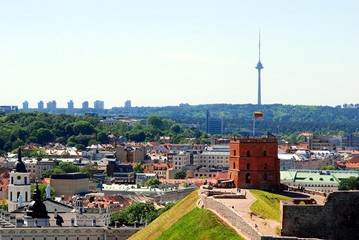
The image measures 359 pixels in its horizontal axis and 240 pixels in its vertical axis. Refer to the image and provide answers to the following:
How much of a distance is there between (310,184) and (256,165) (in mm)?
79974

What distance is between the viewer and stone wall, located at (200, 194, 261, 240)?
4922 cm

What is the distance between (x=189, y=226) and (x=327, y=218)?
15.8 m

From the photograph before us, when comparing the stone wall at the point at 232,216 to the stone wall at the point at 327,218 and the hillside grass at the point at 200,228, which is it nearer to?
the hillside grass at the point at 200,228

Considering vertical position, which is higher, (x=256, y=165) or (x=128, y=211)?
(x=256, y=165)

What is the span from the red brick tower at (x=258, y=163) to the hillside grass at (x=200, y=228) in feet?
22.4

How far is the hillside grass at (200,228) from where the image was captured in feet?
183

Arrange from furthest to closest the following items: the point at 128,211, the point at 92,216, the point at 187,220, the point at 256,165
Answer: the point at 128,211, the point at 92,216, the point at 256,165, the point at 187,220

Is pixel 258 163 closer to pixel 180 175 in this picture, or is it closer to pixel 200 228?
pixel 200 228

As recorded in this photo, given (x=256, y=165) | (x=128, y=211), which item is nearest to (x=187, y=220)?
(x=256, y=165)

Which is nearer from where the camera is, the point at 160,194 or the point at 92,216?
the point at 92,216

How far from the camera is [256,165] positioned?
238ft

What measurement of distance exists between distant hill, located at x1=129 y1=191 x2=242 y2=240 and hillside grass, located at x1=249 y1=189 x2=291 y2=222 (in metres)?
2.27

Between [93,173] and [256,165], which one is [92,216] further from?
[93,173]

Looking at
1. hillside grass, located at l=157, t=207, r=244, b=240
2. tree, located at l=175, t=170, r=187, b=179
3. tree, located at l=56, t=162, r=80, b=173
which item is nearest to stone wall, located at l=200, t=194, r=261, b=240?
hillside grass, located at l=157, t=207, r=244, b=240
